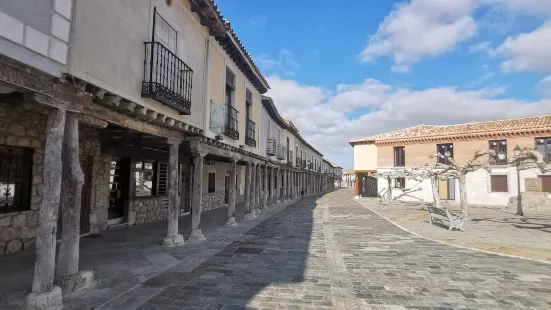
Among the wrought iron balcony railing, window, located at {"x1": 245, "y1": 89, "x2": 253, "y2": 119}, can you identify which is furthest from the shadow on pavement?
the wrought iron balcony railing

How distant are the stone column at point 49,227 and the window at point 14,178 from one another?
315 centimetres

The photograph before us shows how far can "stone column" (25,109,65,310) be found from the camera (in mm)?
3746

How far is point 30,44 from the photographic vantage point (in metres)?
3.55

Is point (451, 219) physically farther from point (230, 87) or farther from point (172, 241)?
point (172, 241)

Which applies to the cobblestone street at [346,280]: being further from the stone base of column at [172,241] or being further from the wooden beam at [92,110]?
the wooden beam at [92,110]

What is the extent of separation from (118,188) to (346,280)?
799cm

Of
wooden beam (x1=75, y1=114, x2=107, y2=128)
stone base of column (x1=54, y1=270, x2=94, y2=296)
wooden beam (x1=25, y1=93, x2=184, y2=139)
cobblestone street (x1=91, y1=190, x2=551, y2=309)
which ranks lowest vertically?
cobblestone street (x1=91, y1=190, x2=551, y2=309)

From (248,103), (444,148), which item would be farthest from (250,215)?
(444,148)

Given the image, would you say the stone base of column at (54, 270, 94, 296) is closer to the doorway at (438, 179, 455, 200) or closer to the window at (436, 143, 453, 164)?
the doorway at (438, 179, 455, 200)

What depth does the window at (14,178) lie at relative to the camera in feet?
19.8

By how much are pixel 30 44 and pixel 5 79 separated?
0.55 metres

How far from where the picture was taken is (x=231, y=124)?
35.1 feet

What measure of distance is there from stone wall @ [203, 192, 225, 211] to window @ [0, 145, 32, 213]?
9.40 meters

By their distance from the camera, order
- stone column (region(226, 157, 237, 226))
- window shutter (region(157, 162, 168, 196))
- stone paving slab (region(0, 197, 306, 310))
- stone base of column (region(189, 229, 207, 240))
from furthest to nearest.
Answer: window shutter (region(157, 162, 168, 196)) < stone column (region(226, 157, 237, 226)) < stone base of column (region(189, 229, 207, 240)) < stone paving slab (region(0, 197, 306, 310))
